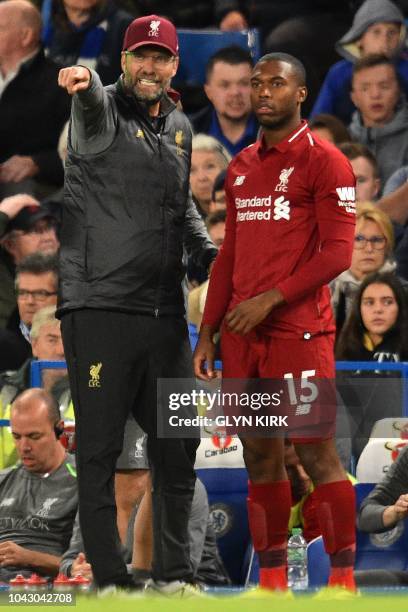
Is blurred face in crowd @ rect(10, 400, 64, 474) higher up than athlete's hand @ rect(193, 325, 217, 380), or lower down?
lower down

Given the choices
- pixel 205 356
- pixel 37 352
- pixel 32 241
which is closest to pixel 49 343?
pixel 37 352

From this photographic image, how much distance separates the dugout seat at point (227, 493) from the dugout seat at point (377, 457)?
1.90ft

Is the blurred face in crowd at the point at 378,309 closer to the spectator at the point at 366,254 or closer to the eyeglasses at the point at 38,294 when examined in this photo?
the spectator at the point at 366,254

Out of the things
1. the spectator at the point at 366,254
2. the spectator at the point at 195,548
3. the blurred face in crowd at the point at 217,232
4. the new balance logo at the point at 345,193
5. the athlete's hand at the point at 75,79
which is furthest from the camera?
the blurred face in crowd at the point at 217,232

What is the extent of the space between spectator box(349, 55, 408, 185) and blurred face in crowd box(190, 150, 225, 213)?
88cm

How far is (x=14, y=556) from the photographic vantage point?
6.40 m

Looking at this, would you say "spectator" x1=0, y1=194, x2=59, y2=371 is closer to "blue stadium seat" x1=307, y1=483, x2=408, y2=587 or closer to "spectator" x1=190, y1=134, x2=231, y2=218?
"spectator" x1=190, y1=134, x2=231, y2=218

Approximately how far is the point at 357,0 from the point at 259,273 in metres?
4.37

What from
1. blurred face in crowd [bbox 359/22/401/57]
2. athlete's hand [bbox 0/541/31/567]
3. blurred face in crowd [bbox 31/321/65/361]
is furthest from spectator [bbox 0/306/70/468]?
blurred face in crowd [bbox 359/22/401/57]

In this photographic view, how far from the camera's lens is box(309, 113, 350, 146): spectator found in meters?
8.46

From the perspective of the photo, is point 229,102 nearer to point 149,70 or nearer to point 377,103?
point 377,103

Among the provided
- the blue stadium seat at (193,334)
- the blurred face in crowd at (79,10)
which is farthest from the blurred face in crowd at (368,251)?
the blurred face in crowd at (79,10)

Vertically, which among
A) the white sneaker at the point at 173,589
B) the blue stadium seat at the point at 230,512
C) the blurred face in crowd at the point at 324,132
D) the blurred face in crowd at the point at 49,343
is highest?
the blurred face in crowd at the point at 324,132

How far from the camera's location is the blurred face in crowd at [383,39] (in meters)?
8.71
